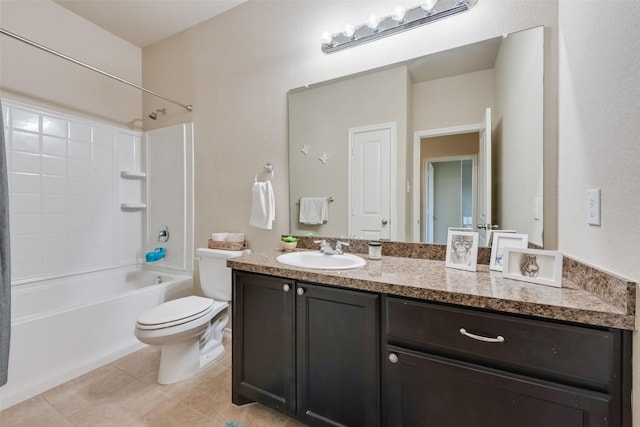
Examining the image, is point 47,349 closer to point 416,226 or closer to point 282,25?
point 416,226

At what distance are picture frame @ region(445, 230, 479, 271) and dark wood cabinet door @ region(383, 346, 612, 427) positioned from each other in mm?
469

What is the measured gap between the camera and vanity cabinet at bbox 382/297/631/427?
0.75 metres

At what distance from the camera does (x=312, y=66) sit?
1845 millimetres

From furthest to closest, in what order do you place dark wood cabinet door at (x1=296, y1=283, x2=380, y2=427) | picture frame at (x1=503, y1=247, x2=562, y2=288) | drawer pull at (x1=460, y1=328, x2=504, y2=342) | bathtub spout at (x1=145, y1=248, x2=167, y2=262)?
bathtub spout at (x1=145, y1=248, x2=167, y2=262) → dark wood cabinet door at (x1=296, y1=283, x2=380, y2=427) → picture frame at (x1=503, y1=247, x2=562, y2=288) → drawer pull at (x1=460, y1=328, x2=504, y2=342)

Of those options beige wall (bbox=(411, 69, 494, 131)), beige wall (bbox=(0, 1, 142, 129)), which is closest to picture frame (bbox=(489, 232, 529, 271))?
beige wall (bbox=(411, 69, 494, 131))

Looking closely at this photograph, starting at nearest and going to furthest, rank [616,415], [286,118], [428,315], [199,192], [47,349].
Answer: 1. [616,415]
2. [428,315]
3. [47,349]
4. [286,118]
5. [199,192]

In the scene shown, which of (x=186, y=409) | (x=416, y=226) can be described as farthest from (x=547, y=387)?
(x=186, y=409)

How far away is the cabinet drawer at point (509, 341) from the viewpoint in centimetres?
75

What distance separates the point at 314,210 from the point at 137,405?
4.94 ft

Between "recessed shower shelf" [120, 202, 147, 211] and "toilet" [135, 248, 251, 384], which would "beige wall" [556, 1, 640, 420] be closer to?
"toilet" [135, 248, 251, 384]

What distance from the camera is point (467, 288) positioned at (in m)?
0.95

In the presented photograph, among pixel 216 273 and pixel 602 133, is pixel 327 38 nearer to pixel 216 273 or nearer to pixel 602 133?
pixel 602 133

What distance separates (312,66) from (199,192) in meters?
1.41

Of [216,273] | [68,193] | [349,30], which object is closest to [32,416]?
[216,273]
